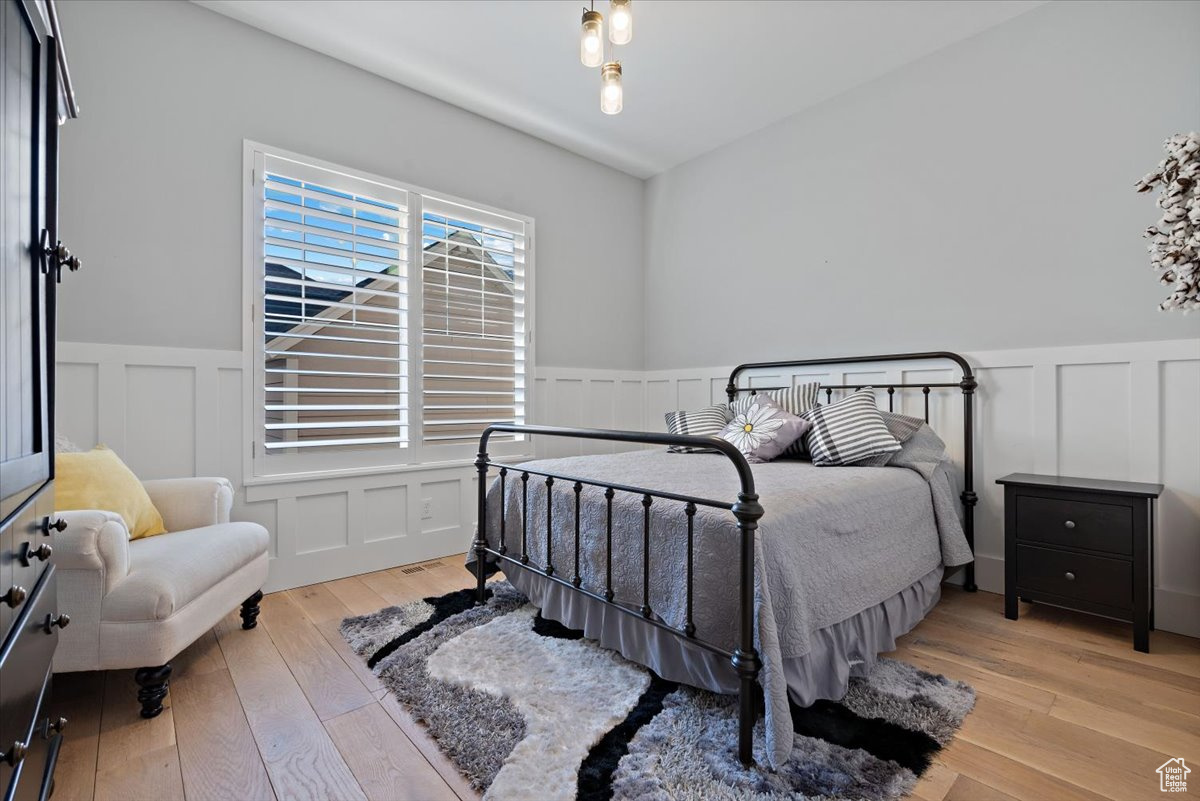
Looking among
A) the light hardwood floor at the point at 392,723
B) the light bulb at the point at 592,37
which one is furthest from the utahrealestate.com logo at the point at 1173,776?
the light bulb at the point at 592,37

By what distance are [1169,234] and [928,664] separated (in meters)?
1.51

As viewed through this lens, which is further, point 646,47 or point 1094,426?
point 646,47

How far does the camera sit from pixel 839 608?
65.7 inches

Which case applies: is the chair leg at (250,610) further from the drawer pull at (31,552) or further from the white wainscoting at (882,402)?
the drawer pull at (31,552)

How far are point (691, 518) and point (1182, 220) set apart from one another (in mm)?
1561

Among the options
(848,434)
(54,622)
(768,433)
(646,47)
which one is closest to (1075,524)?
(848,434)

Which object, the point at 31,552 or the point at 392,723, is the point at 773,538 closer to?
the point at 392,723

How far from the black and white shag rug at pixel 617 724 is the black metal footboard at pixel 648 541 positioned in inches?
5.7

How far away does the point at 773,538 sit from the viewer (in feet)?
4.89

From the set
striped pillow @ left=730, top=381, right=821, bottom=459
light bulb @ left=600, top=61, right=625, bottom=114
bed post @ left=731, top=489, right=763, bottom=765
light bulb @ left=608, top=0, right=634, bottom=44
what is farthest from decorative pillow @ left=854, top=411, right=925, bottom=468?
light bulb @ left=608, top=0, right=634, bottom=44

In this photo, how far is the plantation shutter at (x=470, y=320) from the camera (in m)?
3.23

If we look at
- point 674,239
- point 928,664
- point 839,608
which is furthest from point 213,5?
point 928,664

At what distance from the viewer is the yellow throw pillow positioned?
5.86ft

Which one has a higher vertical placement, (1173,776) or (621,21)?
(621,21)
